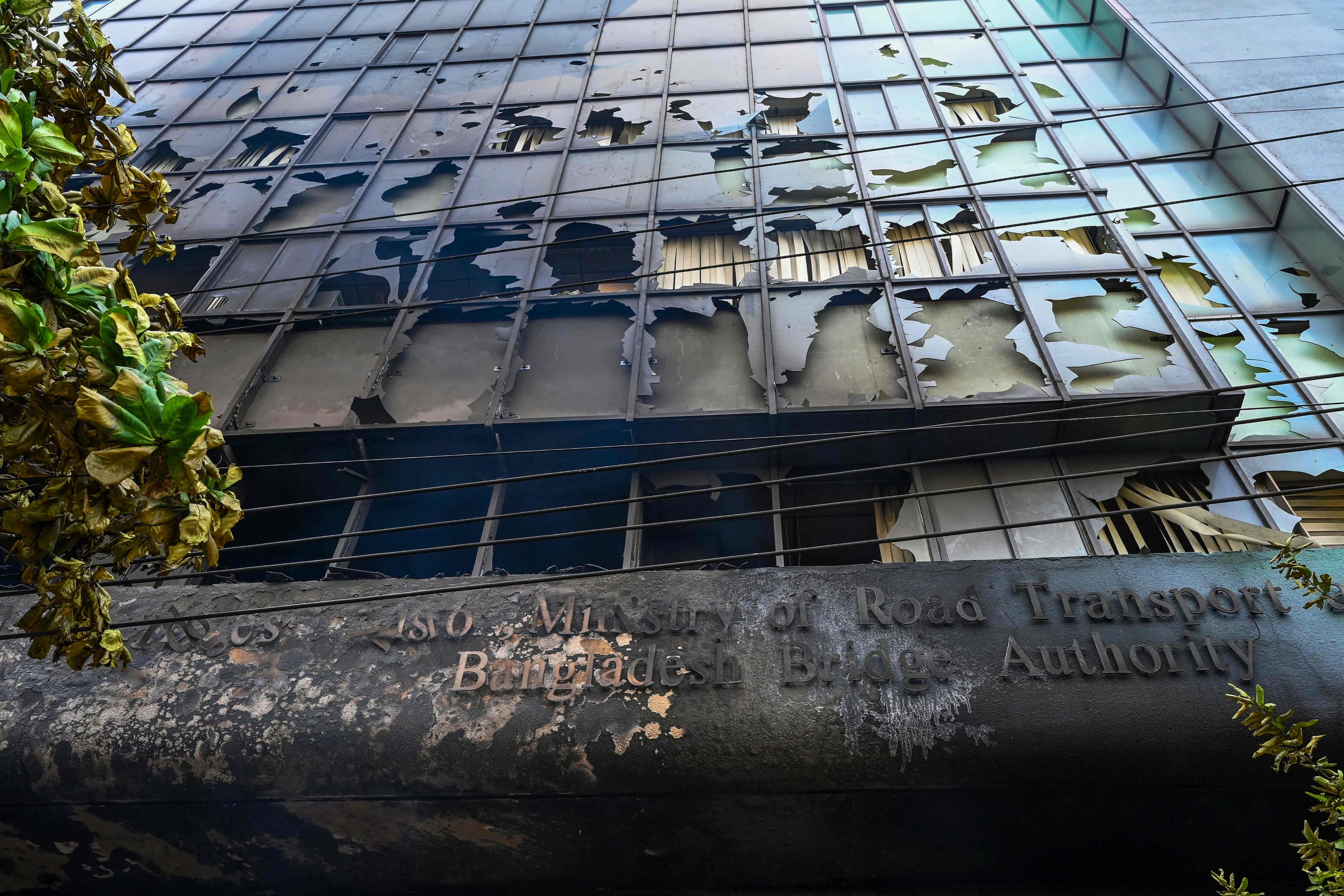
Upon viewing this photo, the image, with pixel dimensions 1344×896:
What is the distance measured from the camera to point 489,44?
1558 cm

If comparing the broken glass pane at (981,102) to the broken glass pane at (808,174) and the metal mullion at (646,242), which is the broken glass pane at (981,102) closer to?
the broken glass pane at (808,174)

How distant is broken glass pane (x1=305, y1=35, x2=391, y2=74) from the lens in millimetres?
15430

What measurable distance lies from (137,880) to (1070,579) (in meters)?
7.17

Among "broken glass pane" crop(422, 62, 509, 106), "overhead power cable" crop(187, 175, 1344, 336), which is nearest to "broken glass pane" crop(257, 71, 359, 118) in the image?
"broken glass pane" crop(422, 62, 509, 106)

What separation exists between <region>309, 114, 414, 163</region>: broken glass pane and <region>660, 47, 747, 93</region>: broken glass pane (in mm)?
4698

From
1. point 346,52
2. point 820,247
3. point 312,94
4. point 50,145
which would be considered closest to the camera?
point 50,145

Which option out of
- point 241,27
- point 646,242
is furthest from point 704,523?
point 241,27

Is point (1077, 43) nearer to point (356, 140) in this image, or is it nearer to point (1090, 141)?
point (1090, 141)

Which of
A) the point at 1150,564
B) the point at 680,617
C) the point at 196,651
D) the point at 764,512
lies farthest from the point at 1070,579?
the point at 196,651

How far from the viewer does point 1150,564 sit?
614 cm

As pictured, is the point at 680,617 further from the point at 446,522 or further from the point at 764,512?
the point at 446,522

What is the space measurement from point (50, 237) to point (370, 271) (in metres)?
7.38

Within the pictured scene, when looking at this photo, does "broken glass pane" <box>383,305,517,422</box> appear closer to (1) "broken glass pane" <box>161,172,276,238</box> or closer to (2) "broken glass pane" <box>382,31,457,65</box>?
(1) "broken glass pane" <box>161,172,276,238</box>

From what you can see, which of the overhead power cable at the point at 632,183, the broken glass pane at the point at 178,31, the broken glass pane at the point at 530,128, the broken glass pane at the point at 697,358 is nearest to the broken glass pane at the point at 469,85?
the broken glass pane at the point at 530,128
